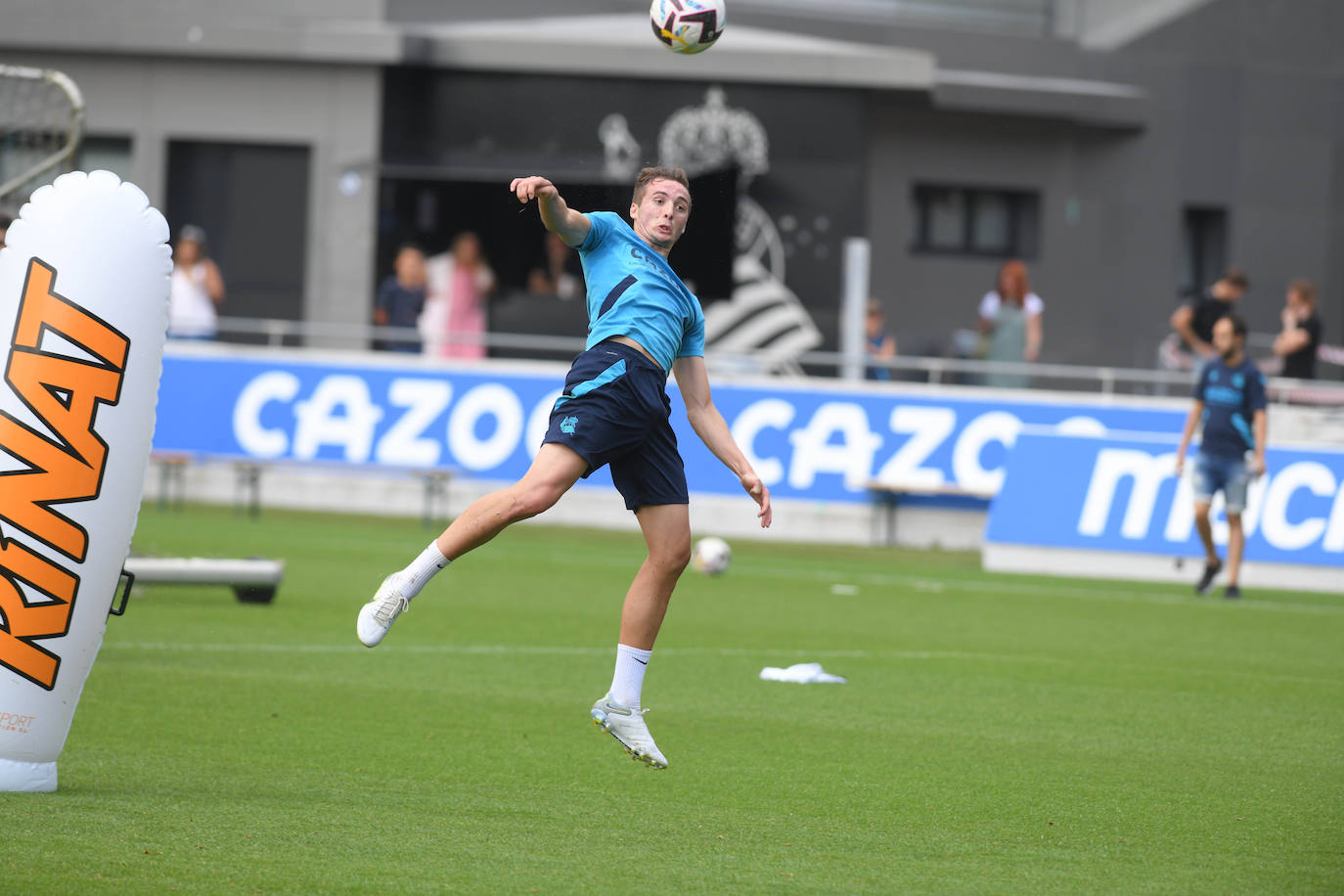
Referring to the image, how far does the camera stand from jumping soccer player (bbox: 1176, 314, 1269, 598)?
16344 mm

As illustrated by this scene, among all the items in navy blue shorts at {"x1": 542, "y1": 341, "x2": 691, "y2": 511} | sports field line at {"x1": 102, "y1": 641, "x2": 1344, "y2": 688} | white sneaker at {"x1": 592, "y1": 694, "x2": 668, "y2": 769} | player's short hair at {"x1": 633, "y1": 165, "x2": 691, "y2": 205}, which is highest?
player's short hair at {"x1": 633, "y1": 165, "x2": 691, "y2": 205}

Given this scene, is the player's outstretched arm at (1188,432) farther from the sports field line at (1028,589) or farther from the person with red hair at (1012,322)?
the person with red hair at (1012,322)

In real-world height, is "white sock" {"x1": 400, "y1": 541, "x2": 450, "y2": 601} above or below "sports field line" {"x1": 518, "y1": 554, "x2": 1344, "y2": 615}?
above

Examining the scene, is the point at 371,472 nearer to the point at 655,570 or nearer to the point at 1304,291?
the point at 1304,291

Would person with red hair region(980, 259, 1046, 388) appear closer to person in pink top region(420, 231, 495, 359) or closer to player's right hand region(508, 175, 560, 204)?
person in pink top region(420, 231, 495, 359)

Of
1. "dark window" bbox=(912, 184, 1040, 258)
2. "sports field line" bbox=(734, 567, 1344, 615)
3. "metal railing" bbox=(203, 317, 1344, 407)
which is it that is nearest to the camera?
"sports field line" bbox=(734, 567, 1344, 615)

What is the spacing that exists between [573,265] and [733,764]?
65.4 ft

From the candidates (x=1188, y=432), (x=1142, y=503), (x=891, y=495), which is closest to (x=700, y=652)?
(x=1188, y=432)

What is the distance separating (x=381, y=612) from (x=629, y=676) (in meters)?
0.99

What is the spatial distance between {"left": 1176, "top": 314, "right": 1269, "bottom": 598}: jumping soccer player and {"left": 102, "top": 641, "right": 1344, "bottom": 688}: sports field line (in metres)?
4.79

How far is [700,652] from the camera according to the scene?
1172 centimetres

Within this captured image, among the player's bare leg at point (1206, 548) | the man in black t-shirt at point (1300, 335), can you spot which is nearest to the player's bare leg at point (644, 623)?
the player's bare leg at point (1206, 548)

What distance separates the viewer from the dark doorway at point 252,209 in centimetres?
2906

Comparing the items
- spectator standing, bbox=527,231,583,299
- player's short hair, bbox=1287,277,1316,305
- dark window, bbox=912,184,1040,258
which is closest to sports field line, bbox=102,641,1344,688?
player's short hair, bbox=1287,277,1316,305
